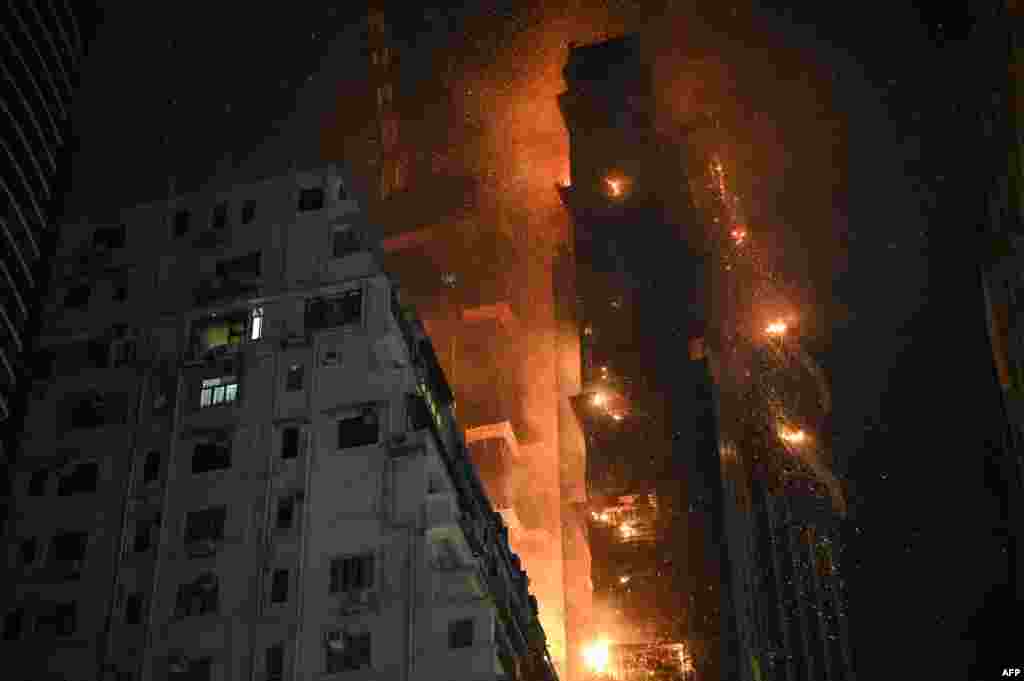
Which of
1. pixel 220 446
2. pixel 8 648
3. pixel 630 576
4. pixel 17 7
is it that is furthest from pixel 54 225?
pixel 630 576

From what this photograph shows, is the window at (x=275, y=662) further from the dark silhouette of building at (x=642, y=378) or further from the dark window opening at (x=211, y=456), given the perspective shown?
the dark silhouette of building at (x=642, y=378)

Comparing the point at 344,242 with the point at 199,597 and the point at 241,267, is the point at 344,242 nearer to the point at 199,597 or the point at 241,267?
the point at 241,267

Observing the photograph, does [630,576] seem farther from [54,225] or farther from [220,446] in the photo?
[54,225]

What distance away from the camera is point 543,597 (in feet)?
228

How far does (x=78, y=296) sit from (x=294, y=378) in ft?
38.3

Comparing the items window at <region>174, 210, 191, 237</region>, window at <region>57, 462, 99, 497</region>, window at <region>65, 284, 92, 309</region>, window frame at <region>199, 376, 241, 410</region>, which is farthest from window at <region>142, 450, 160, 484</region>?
window at <region>174, 210, 191, 237</region>

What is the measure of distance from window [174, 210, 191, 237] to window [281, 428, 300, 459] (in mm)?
11812

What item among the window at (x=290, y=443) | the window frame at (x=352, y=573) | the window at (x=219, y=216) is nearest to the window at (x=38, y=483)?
the window at (x=290, y=443)

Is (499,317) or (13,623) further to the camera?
(499,317)

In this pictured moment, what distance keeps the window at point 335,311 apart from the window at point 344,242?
6.87 feet

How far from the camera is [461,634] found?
3662cm

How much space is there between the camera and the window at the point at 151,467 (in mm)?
41000

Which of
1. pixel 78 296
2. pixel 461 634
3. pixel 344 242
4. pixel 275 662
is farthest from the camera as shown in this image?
pixel 78 296

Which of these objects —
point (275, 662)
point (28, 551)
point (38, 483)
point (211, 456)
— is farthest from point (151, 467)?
point (275, 662)
